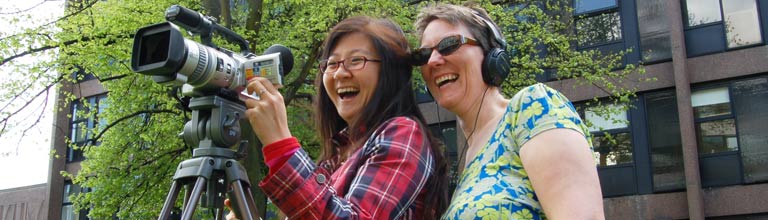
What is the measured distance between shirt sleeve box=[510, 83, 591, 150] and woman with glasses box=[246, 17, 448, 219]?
13.6 inches

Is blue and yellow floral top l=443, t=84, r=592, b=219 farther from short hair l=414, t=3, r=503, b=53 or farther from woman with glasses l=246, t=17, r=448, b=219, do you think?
short hair l=414, t=3, r=503, b=53

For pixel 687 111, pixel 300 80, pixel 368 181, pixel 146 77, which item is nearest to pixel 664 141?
pixel 687 111

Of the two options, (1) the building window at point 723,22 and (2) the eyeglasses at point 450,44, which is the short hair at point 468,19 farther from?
(1) the building window at point 723,22

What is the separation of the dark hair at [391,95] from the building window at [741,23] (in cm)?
1589

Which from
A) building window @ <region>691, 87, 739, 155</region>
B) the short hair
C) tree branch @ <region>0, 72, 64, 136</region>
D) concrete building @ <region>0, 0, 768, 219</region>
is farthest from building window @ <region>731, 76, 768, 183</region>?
the short hair

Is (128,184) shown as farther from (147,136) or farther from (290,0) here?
(290,0)

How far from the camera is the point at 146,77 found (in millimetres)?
11750

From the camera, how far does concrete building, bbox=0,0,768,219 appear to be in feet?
51.7

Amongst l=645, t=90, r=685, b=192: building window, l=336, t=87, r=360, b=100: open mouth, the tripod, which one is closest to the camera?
the tripod

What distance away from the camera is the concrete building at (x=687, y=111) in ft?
51.7

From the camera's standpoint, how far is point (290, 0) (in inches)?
465

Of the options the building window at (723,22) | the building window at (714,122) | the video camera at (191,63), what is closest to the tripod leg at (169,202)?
the video camera at (191,63)

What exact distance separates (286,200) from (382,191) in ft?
0.94

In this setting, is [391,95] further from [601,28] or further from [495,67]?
[601,28]
